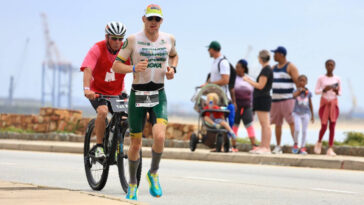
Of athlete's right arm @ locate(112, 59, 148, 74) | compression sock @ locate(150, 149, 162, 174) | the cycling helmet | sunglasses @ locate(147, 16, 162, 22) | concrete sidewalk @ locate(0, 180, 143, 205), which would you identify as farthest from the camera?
the cycling helmet

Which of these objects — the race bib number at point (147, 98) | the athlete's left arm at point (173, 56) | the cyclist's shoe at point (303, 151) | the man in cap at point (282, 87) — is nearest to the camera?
the race bib number at point (147, 98)

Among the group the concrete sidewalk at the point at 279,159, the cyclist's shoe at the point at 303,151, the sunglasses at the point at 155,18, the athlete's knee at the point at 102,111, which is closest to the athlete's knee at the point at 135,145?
the athlete's knee at the point at 102,111

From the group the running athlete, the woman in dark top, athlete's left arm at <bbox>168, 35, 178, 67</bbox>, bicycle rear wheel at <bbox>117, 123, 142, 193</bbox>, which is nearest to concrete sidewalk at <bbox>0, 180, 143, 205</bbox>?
the running athlete

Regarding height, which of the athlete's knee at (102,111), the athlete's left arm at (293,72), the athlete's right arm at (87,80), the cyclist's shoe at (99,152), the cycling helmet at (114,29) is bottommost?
the cyclist's shoe at (99,152)

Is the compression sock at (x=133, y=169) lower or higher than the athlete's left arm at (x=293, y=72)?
lower

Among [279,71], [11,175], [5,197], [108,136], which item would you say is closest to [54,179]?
[11,175]

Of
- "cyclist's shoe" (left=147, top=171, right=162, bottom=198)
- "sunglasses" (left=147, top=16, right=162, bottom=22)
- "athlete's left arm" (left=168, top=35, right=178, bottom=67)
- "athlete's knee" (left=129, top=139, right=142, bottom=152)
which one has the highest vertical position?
"sunglasses" (left=147, top=16, right=162, bottom=22)

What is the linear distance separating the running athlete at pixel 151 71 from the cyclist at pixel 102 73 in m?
1.16

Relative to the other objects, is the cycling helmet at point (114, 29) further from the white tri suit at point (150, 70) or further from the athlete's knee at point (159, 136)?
the athlete's knee at point (159, 136)

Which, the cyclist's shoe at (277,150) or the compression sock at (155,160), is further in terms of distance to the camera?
the cyclist's shoe at (277,150)

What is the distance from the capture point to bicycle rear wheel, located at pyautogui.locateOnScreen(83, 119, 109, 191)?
33.3ft

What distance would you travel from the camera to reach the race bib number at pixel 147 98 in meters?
8.48

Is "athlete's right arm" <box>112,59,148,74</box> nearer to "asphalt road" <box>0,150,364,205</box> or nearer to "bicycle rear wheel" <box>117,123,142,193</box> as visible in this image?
"bicycle rear wheel" <box>117,123,142,193</box>

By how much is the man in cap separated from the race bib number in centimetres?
913
